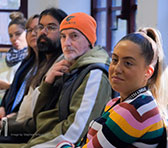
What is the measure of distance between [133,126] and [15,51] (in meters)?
2.94

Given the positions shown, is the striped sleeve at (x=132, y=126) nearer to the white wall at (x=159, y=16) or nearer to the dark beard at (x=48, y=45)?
the white wall at (x=159, y=16)

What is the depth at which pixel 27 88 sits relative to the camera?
296 cm

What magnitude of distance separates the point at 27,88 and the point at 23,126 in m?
0.44

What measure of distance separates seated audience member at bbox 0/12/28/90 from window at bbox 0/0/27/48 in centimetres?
109

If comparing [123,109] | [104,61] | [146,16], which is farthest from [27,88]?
[123,109]

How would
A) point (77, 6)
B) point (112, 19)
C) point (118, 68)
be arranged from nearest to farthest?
point (118, 68)
point (112, 19)
point (77, 6)

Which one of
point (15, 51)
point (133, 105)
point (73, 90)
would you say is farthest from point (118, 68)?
point (15, 51)

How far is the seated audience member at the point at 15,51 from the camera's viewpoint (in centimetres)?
397

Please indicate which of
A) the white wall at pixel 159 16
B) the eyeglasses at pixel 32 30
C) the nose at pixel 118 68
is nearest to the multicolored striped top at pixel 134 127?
the nose at pixel 118 68

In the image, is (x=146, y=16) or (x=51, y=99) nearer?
(x=146, y=16)

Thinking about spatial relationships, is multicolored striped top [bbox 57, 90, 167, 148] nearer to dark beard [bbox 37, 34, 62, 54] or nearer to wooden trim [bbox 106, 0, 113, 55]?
dark beard [bbox 37, 34, 62, 54]

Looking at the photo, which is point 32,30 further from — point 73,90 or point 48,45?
point 73,90

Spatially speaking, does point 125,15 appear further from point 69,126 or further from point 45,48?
point 69,126

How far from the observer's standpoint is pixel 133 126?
1280mm
